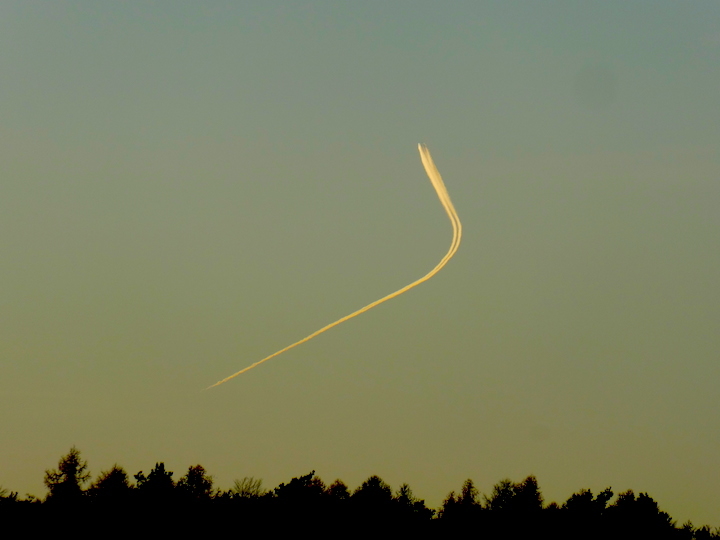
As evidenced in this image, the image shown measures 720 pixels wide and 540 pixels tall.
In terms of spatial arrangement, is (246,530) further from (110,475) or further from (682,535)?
(682,535)

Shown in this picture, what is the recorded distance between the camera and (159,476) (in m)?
109

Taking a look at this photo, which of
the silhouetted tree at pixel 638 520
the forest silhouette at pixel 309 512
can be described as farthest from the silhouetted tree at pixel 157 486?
the silhouetted tree at pixel 638 520

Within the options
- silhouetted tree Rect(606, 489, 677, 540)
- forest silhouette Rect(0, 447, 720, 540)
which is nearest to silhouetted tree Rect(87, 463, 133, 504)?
forest silhouette Rect(0, 447, 720, 540)

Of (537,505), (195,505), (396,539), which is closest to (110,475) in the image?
(195,505)

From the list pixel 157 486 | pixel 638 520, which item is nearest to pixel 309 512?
pixel 157 486

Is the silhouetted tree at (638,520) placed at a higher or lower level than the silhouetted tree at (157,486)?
lower

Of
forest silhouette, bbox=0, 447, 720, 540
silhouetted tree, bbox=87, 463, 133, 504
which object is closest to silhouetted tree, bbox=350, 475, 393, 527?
forest silhouette, bbox=0, 447, 720, 540

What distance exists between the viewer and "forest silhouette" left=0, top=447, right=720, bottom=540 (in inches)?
3615

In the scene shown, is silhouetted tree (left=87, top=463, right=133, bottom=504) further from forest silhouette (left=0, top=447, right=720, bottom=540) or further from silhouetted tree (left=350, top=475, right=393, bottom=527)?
silhouetted tree (left=350, top=475, right=393, bottom=527)

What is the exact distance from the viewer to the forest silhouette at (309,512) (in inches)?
3615

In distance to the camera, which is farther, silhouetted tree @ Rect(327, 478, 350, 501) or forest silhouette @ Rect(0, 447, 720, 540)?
silhouetted tree @ Rect(327, 478, 350, 501)

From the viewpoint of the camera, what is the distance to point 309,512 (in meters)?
97.3

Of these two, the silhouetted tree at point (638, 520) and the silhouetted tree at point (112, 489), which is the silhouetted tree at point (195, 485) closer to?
the silhouetted tree at point (112, 489)

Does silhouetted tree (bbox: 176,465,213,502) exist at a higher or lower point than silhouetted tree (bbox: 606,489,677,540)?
higher
